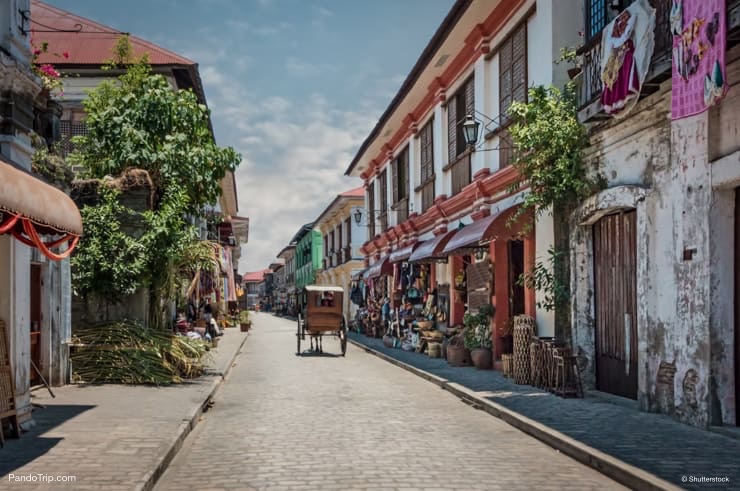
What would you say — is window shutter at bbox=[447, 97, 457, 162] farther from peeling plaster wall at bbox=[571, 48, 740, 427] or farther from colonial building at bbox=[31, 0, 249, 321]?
peeling plaster wall at bbox=[571, 48, 740, 427]

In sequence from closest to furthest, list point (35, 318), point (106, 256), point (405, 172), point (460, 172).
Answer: point (35, 318), point (106, 256), point (460, 172), point (405, 172)

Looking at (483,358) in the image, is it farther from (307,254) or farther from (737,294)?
(307,254)

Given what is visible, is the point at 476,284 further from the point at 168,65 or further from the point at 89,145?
the point at 168,65

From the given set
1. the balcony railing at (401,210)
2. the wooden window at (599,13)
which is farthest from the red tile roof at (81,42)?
the wooden window at (599,13)

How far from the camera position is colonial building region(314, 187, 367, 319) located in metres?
43.0

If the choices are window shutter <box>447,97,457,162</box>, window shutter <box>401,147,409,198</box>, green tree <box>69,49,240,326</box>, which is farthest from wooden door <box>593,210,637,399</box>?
window shutter <box>401,147,409,198</box>

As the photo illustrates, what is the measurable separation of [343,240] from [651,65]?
3788 centimetres

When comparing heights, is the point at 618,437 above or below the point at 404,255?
below

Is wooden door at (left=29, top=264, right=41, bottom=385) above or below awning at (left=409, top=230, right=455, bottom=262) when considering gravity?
below

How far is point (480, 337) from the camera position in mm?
16297

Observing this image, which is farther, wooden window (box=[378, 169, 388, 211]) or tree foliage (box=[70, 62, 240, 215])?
wooden window (box=[378, 169, 388, 211])

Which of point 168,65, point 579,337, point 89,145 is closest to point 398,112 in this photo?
point 168,65

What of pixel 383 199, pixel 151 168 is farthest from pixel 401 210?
pixel 151 168

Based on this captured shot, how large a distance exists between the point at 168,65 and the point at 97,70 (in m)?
2.11
